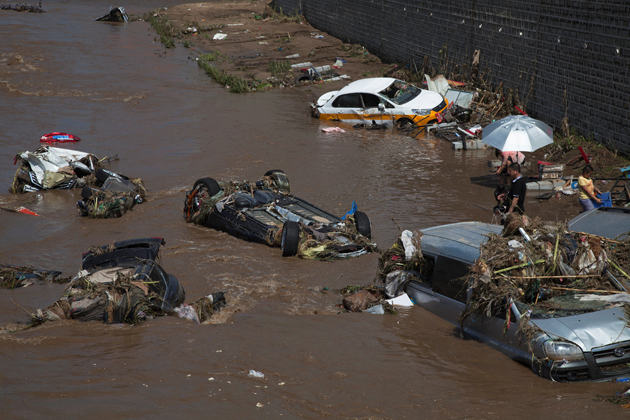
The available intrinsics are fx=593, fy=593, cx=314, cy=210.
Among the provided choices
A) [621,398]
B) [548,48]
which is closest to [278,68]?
[548,48]

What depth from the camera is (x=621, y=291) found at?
6.17 meters

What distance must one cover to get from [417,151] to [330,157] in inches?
96.6

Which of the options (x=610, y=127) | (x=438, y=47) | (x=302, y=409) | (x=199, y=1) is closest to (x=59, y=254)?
(x=302, y=409)

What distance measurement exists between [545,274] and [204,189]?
22.4 feet

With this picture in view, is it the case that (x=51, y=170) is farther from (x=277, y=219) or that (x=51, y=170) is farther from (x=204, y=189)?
(x=277, y=219)

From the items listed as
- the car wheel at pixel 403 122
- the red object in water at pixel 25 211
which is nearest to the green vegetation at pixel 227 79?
the car wheel at pixel 403 122

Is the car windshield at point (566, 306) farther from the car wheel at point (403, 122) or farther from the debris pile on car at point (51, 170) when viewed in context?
the car wheel at point (403, 122)

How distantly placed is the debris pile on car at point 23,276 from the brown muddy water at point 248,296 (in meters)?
0.27

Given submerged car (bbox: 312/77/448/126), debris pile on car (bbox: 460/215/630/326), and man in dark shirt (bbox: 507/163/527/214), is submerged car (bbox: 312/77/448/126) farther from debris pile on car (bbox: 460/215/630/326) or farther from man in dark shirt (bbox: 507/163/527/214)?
debris pile on car (bbox: 460/215/630/326)

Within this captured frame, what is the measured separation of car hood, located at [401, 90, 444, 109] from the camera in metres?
18.0

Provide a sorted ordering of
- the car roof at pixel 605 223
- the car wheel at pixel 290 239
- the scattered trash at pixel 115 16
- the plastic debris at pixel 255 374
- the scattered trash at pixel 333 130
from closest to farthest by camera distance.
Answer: the plastic debris at pixel 255 374 → the car roof at pixel 605 223 → the car wheel at pixel 290 239 → the scattered trash at pixel 333 130 → the scattered trash at pixel 115 16

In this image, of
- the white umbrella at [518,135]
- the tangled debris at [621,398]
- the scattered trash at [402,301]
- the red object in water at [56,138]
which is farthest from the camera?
the red object in water at [56,138]

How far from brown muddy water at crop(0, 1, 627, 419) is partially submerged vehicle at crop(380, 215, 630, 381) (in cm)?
20

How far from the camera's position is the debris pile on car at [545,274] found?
598 centimetres
